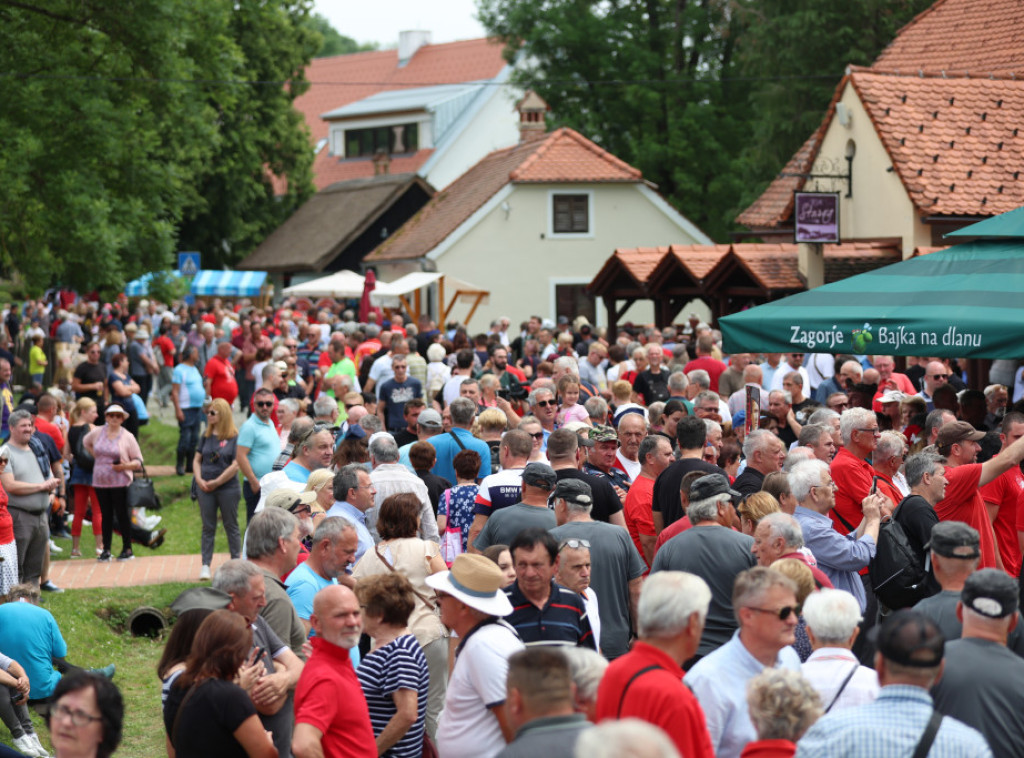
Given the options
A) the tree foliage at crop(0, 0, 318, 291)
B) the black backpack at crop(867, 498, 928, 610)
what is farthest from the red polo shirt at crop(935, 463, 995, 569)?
the tree foliage at crop(0, 0, 318, 291)

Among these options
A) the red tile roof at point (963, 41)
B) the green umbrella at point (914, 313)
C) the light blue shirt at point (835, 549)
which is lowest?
the light blue shirt at point (835, 549)

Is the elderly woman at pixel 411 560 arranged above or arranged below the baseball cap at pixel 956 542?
below

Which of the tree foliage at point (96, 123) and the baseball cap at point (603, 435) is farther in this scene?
the tree foliage at point (96, 123)

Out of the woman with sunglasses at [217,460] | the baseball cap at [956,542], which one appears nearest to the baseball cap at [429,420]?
the woman with sunglasses at [217,460]

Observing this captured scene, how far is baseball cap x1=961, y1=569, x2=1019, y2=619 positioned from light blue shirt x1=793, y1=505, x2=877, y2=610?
1.93 metres

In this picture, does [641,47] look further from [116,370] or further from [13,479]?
[13,479]

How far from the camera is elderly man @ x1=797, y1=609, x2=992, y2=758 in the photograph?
4.02 meters

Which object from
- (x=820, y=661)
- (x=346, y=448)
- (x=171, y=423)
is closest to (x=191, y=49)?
(x=171, y=423)

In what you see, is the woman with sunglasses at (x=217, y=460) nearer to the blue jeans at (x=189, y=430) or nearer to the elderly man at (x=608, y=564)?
the elderly man at (x=608, y=564)

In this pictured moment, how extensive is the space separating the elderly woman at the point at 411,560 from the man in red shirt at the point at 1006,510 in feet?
11.7

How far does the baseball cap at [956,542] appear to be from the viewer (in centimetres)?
546

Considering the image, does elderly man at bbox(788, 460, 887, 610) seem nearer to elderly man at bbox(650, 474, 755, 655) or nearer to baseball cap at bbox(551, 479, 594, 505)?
elderly man at bbox(650, 474, 755, 655)

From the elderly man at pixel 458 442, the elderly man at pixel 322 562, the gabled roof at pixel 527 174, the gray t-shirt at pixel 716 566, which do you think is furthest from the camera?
the gabled roof at pixel 527 174

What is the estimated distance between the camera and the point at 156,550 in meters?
15.1
